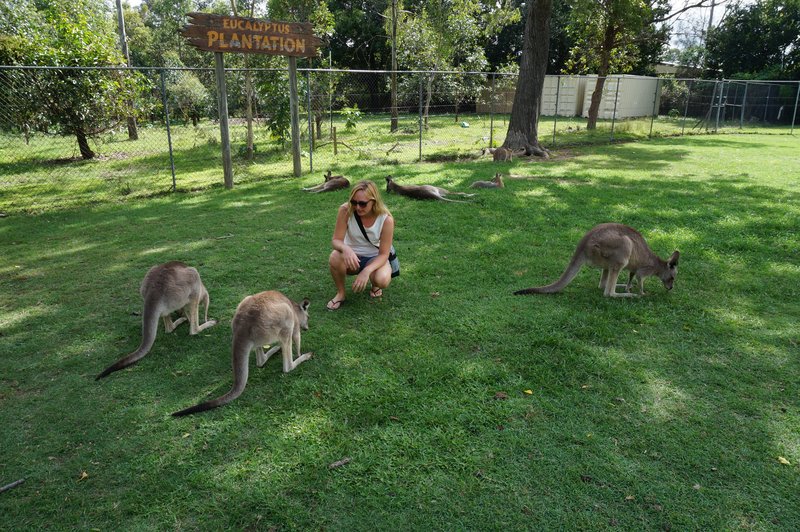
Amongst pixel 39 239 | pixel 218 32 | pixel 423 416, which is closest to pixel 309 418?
pixel 423 416

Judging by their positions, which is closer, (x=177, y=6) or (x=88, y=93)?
(x=88, y=93)

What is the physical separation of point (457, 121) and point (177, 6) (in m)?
41.1

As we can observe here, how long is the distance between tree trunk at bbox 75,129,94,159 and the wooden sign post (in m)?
5.46

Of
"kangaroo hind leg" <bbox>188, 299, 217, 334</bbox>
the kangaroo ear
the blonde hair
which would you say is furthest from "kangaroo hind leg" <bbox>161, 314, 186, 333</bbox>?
the kangaroo ear

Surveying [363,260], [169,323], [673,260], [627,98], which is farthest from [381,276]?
[627,98]

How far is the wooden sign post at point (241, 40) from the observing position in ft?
30.6

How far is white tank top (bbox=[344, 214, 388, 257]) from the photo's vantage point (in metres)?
4.96

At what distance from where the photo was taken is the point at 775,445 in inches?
119

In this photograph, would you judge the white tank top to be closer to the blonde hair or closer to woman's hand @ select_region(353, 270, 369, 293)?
the blonde hair

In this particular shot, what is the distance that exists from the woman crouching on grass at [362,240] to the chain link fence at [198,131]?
19.1 ft

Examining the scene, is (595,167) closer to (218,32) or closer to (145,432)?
(218,32)

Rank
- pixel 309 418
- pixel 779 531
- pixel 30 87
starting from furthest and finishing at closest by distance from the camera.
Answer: pixel 30 87, pixel 309 418, pixel 779 531

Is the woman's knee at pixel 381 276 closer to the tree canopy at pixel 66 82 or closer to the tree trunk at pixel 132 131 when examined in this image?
the tree canopy at pixel 66 82

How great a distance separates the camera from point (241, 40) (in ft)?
31.9
